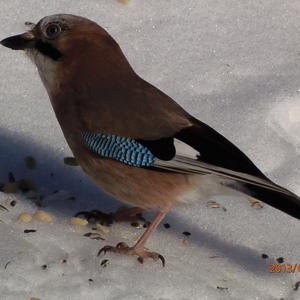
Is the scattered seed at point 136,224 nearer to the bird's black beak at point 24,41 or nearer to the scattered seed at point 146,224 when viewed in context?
the scattered seed at point 146,224

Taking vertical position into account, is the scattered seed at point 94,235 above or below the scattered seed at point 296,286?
below

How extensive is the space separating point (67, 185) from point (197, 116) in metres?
1.00

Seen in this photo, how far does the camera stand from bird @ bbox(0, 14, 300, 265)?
16.1ft

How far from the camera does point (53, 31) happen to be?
530cm

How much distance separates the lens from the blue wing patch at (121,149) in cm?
495

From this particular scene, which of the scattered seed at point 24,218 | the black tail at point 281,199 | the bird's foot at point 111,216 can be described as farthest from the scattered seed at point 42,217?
the black tail at point 281,199

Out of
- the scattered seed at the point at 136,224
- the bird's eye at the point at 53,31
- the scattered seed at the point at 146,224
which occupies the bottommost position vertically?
the scattered seed at the point at 146,224

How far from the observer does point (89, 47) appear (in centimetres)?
530

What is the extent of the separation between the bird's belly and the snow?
284 millimetres

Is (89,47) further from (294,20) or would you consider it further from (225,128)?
(294,20)

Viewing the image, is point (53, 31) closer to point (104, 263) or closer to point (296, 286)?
point (104, 263)

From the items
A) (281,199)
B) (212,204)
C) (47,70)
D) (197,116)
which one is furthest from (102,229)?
(197,116)

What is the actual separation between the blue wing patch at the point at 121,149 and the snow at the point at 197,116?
Result: 17.3 inches
